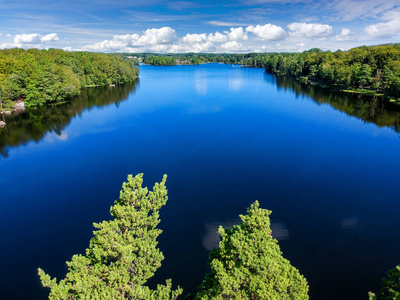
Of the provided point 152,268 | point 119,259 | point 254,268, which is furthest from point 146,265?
point 254,268

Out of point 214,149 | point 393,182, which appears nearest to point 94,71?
point 214,149

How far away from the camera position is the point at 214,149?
1608 inches

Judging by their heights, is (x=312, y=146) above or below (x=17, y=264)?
above

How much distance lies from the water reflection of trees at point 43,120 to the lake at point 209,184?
18.4 inches

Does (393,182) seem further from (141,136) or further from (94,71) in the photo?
(94,71)

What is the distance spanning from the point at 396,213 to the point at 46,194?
1493 inches

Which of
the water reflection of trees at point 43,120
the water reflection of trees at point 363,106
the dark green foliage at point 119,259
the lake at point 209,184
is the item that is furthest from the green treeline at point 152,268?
the water reflection of trees at point 363,106

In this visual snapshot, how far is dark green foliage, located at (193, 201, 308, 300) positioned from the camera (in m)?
9.64

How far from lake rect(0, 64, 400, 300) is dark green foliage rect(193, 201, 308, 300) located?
8482 mm

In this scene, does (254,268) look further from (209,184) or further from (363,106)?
(363,106)

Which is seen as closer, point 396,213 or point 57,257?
point 57,257

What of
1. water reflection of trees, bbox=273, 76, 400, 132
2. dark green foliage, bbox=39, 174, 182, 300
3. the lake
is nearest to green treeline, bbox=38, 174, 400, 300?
dark green foliage, bbox=39, 174, 182, 300

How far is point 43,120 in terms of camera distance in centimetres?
5688

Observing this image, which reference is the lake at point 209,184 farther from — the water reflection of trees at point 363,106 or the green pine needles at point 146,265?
the green pine needles at point 146,265
